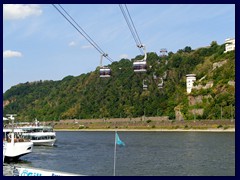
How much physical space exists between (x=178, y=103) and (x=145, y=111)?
11.2 m

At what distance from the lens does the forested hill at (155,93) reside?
10212 centimetres

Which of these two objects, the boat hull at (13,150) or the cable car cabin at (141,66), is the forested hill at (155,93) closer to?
the boat hull at (13,150)

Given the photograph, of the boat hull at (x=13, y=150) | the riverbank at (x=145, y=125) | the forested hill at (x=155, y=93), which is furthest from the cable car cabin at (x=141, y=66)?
the forested hill at (x=155, y=93)

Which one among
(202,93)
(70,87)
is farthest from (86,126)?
(70,87)

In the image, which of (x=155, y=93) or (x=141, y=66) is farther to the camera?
(x=155, y=93)

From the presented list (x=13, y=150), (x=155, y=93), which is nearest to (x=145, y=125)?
(x=155, y=93)

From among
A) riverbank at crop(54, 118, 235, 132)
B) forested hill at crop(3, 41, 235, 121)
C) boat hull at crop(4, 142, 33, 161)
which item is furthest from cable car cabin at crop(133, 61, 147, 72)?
forested hill at crop(3, 41, 235, 121)

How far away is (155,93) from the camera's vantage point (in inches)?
5084

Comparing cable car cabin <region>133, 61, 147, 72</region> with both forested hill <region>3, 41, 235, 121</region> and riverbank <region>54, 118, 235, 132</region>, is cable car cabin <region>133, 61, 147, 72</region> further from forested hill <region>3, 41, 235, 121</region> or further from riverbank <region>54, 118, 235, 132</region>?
forested hill <region>3, 41, 235, 121</region>

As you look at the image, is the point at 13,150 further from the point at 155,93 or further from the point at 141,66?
the point at 155,93

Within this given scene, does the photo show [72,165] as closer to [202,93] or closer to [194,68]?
[202,93]

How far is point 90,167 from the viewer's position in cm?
2780

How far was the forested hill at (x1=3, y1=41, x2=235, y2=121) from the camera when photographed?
10212 centimetres

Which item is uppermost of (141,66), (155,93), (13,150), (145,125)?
(155,93)
